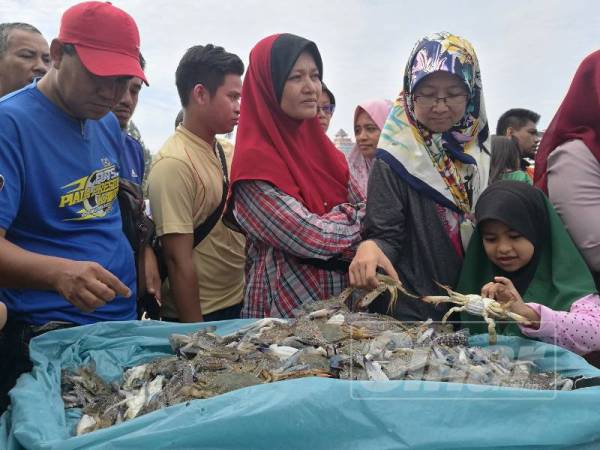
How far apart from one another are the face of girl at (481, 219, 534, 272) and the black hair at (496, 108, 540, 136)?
3767 millimetres

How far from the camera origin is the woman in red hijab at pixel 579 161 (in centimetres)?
160

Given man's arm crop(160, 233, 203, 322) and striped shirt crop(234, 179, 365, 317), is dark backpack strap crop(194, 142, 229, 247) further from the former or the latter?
striped shirt crop(234, 179, 365, 317)

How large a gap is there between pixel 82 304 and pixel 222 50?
1486 mm

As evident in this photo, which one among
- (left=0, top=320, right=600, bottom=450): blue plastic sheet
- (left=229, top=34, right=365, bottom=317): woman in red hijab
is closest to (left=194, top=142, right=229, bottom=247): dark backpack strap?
(left=229, top=34, right=365, bottom=317): woman in red hijab

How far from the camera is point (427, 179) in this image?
171cm

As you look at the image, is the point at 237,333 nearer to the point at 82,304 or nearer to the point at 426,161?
the point at 82,304

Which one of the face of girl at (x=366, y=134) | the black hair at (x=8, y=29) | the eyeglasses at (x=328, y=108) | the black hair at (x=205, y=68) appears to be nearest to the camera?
the black hair at (x=205, y=68)

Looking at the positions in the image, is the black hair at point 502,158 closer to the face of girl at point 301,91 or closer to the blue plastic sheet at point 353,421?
→ the face of girl at point 301,91

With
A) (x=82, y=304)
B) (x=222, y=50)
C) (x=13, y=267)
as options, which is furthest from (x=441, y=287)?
(x=222, y=50)

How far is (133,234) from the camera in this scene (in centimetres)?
202

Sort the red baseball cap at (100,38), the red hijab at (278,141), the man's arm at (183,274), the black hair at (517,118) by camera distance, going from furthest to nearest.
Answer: the black hair at (517,118), the man's arm at (183,274), the red hijab at (278,141), the red baseball cap at (100,38)

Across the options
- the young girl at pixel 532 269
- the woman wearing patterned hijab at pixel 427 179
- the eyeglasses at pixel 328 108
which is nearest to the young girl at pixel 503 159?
the eyeglasses at pixel 328 108

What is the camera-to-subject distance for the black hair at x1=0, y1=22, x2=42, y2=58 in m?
2.56

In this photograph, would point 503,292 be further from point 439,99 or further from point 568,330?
point 439,99
